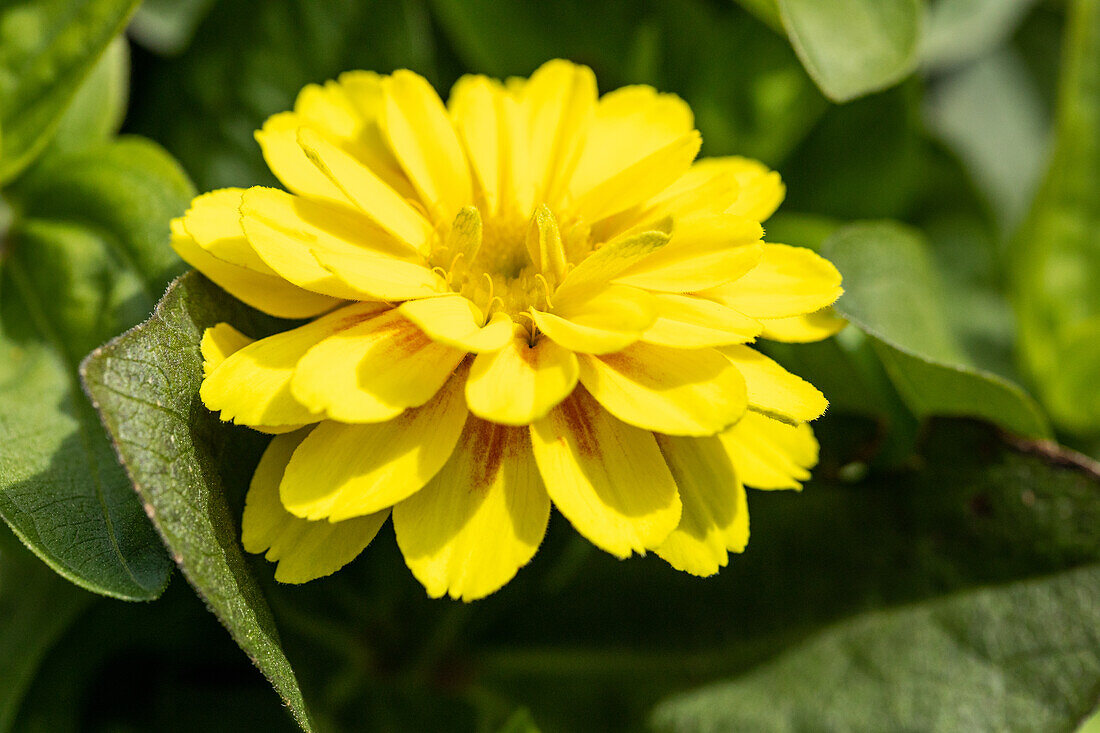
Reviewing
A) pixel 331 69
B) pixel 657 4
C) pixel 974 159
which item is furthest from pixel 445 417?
pixel 974 159

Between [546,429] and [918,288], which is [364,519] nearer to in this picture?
[546,429]

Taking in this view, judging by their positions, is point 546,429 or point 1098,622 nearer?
point 546,429

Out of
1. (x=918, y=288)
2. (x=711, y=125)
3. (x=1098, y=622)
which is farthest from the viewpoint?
(x=711, y=125)

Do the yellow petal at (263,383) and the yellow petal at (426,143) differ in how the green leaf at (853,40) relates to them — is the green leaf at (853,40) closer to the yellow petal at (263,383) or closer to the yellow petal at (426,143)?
the yellow petal at (426,143)

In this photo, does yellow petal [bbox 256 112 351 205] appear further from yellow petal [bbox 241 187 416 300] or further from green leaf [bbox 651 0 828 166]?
green leaf [bbox 651 0 828 166]

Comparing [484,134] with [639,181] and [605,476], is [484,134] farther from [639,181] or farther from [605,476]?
[605,476]

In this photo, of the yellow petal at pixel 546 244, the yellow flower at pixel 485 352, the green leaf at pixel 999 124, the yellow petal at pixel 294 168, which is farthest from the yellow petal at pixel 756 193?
the green leaf at pixel 999 124

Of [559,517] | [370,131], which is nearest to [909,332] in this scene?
[559,517]
